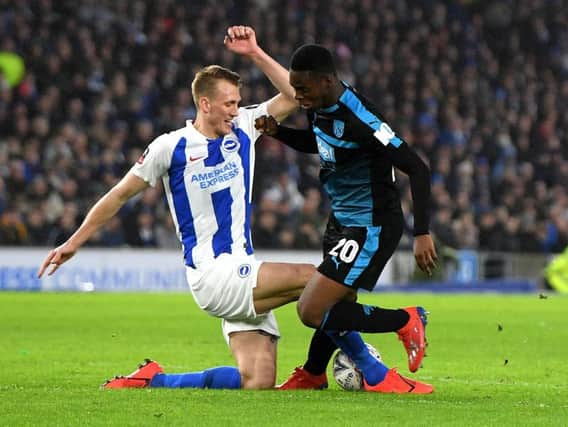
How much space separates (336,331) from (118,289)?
13.7 m

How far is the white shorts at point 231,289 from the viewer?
769 cm

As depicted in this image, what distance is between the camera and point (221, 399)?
7.00 meters

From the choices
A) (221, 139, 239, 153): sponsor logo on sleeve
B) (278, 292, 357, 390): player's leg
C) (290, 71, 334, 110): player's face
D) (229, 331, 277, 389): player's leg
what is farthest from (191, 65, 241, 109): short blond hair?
(278, 292, 357, 390): player's leg

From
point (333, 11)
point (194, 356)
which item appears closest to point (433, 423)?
point (194, 356)

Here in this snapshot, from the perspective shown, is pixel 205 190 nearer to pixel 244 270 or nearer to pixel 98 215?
pixel 244 270

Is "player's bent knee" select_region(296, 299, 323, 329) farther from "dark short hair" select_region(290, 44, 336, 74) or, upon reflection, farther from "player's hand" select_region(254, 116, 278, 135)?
"dark short hair" select_region(290, 44, 336, 74)

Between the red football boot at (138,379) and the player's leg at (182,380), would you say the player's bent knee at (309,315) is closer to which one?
the player's leg at (182,380)

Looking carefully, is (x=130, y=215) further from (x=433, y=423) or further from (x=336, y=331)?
(x=433, y=423)

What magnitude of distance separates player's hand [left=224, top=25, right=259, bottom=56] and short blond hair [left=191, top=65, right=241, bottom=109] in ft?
0.52

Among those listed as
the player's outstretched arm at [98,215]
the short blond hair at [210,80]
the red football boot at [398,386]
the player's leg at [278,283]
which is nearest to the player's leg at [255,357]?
the player's leg at [278,283]

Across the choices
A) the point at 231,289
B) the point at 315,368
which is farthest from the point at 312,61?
the point at 315,368

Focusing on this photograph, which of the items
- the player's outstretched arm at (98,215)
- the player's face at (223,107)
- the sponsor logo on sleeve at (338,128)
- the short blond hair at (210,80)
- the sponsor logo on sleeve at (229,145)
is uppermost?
the short blond hair at (210,80)

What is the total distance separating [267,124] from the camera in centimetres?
773

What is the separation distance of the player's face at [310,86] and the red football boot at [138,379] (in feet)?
6.16
